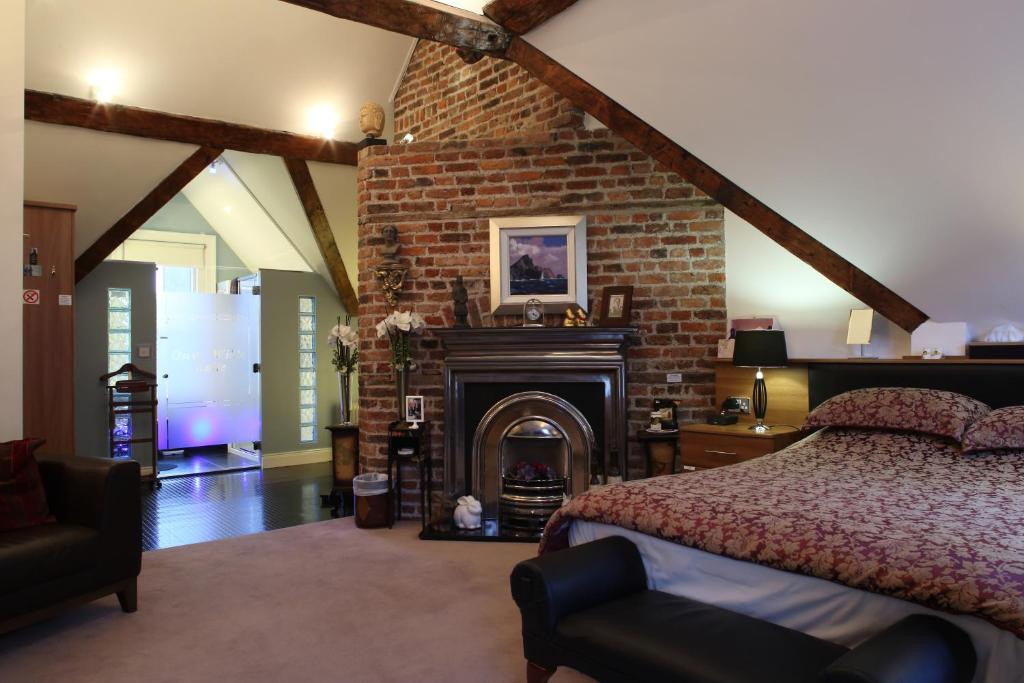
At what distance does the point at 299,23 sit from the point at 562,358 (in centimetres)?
323

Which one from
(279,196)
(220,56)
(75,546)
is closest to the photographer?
(75,546)

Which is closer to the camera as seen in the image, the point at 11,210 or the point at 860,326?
the point at 11,210

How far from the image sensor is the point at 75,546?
9.82 ft

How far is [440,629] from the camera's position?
9.95 feet

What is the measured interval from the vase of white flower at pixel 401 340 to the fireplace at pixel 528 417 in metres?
0.25

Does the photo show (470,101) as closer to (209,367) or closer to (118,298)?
(118,298)

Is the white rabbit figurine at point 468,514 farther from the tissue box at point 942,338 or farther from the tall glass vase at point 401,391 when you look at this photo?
the tissue box at point 942,338

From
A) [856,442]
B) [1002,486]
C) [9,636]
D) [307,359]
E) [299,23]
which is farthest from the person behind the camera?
[307,359]

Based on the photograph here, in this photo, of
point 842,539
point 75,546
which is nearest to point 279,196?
point 75,546

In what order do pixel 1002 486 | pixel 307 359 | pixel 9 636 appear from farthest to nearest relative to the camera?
1. pixel 307 359
2. pixel 9 636
3. pixel 1002 486

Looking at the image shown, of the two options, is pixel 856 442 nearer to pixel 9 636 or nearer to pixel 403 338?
pixel 403 338

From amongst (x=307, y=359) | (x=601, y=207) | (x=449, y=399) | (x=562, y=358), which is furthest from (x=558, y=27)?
(x=307, y=359)

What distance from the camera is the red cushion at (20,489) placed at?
3037mm

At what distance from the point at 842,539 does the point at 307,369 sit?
21.1 ft
